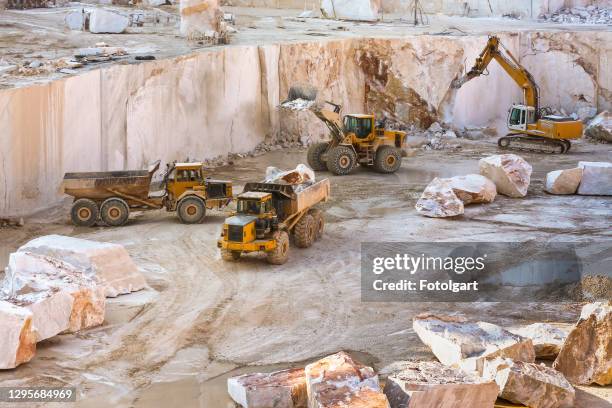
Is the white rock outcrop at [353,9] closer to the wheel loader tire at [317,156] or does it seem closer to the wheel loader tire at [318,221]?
the wheel loader tire at [317,156]

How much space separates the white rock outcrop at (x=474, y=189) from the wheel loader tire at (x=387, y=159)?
3184mm

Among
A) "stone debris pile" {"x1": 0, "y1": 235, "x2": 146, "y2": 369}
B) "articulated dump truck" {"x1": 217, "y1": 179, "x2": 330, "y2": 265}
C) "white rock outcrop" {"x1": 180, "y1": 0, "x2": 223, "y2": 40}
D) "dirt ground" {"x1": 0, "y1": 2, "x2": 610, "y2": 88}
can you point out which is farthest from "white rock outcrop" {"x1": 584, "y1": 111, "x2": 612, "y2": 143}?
"stone debris pile" {"x1": 0, "y1": 235, "x2": 146, "y2": 369}

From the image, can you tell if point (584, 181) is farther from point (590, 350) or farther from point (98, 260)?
point (98, 260)

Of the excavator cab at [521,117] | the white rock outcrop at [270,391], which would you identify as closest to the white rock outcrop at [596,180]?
the excavator cab at [521,117]

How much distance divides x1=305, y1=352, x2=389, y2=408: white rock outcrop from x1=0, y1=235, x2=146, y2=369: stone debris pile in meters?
3.40

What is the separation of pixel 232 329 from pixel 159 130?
373 inches

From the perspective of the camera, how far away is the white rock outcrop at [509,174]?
21.3 metres

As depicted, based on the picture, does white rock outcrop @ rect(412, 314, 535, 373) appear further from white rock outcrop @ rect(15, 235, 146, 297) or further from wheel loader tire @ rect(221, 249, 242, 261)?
white rock outcrop @ rect(15, 235, 146, 297)

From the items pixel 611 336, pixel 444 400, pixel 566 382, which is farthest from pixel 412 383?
pixel 611 336

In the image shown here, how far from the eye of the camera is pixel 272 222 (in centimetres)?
1630

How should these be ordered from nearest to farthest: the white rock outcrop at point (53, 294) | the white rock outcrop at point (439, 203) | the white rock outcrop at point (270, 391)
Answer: the white rock outcrop at point (270, 391), the white rock outcrop at point (53, 294), the white rock outcrop at point (439, 203)

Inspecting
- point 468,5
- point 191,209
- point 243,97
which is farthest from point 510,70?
point 191,209

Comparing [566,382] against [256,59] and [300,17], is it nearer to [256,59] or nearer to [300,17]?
[256,59]

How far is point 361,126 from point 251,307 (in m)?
10.2
